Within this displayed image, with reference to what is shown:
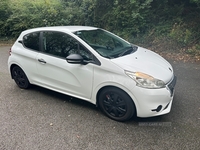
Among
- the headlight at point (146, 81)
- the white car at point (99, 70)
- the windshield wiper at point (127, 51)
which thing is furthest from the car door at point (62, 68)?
the headlight at point (146, 81)

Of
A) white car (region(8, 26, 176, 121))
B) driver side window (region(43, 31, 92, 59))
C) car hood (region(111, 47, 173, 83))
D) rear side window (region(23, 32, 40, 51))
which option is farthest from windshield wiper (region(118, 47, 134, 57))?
rear side window (region(23, 32, 40, 51))

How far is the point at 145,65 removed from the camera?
339 cm

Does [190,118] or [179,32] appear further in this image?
A: [179,32]

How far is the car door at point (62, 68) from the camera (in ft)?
11.6

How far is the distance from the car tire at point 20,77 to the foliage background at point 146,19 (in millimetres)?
5350

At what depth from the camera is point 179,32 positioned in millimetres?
7750

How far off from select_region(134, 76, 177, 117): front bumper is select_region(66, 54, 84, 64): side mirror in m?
1.09

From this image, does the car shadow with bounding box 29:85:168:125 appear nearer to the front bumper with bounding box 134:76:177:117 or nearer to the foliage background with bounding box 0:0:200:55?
the front bumper with bounding box 134:76:177:117

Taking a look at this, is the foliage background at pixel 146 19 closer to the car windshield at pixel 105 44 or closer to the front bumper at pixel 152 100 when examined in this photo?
the car windshield at pixel 105 44

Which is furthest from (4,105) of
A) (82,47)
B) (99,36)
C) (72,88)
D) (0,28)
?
(0,28)

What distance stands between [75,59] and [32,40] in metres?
1.52

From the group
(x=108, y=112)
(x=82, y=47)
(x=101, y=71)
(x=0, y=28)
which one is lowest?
(x=0, y=28)

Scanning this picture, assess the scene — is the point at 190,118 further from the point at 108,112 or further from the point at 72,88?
the point at 72,88

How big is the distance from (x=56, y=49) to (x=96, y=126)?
5.65 feet
